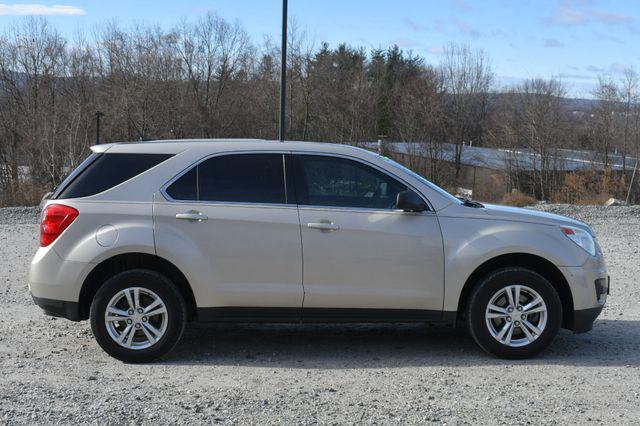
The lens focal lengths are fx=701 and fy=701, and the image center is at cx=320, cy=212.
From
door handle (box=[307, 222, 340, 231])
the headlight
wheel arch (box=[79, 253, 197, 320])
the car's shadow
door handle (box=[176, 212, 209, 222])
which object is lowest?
the car's shadow

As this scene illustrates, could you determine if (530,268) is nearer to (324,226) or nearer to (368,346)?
(368,346)

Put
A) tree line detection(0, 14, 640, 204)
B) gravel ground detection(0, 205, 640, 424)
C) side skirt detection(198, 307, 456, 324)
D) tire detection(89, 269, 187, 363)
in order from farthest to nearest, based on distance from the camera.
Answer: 1. tree line detection(0, 14, 640, 204)
2. side skirt detection(198, 307, 456, 324)
3. tire detection(89, 269, 187, 363)
4. gravel ground detection(0, 205, 640, 424)

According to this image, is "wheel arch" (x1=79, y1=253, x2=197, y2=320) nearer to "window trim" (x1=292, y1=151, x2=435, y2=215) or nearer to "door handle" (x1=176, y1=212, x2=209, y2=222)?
"door handle" (x1=176, y1=212, x2=209, y2=222)

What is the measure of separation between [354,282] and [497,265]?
48.8 inches

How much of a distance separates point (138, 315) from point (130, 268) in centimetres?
41

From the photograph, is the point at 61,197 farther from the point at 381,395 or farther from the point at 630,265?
the point at 630,265

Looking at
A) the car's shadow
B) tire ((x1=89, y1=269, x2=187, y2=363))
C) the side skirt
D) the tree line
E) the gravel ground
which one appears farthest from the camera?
the tree line

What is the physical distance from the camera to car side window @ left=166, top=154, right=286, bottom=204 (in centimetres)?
578

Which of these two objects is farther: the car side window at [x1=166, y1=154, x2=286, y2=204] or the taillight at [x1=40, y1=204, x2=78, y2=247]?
the car side window at [x1=166, y1=154, x2=286, y2=204]

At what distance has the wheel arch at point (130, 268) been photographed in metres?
5.72

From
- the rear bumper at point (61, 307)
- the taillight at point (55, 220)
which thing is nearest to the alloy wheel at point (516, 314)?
the rear bumper at point (61, 307)

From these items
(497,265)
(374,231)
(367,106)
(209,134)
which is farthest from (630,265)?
(367,106)

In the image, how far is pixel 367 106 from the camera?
43.2 meters

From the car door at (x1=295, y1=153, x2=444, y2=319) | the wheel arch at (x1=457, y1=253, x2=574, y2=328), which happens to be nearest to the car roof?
Answer: the car door at (x1=295, y1=153, x2=444, y2=319)
